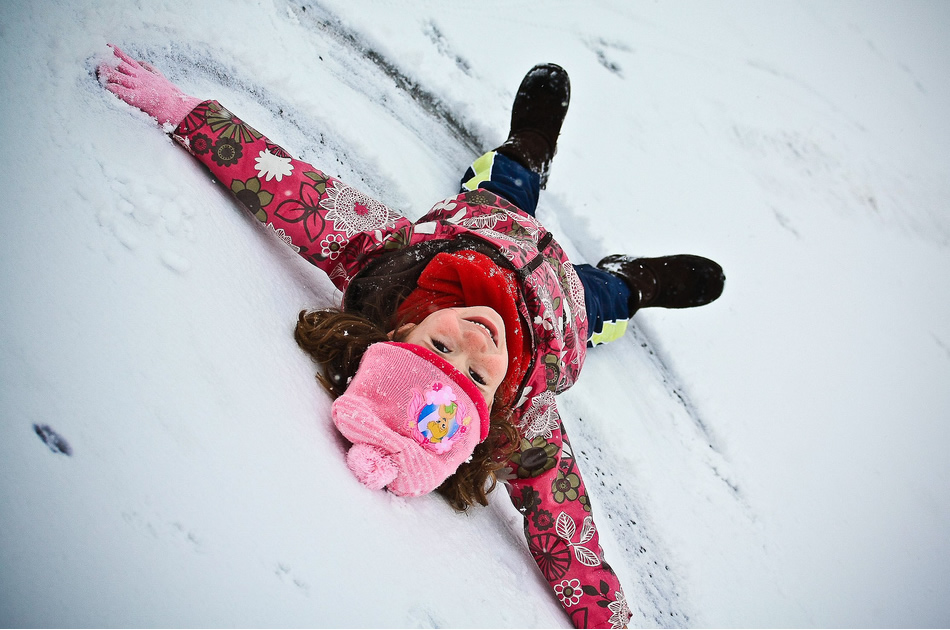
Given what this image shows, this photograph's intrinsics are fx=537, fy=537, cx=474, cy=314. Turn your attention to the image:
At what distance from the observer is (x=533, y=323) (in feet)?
3.53

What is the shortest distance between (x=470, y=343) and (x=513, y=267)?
0.82 feet

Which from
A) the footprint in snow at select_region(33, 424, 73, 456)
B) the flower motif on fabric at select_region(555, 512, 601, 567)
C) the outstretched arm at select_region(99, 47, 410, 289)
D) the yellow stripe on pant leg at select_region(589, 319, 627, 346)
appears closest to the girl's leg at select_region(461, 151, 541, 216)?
the yellow stripe on pant leg at select_region(589, 319, 627, 346)

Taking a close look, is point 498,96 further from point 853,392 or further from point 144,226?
point 853,392

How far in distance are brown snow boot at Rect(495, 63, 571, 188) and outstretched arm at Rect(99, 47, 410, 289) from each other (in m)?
0.61

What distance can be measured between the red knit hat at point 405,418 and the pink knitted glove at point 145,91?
0.59 metres

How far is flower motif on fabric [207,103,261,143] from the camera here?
0.99 metres

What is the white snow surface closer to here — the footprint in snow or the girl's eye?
the footprint in snow

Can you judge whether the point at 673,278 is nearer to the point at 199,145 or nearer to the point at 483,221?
the point at 483,221

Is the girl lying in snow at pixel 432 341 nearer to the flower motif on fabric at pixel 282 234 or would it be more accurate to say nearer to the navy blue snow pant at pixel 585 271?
the flower motif on fabric at pixel 282 234

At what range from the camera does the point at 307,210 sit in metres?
1.00

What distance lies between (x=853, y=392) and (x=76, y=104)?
1.96 m

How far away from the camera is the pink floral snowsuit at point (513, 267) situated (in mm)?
983

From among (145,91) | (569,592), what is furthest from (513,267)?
(145,91)

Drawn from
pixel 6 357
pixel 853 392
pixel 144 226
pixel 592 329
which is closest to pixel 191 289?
pixel 144 226
